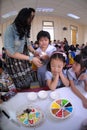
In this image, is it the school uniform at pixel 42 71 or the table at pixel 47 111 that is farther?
the school uniform at pixel 42 71

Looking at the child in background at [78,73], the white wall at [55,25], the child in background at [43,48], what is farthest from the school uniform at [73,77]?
the white wall at [55,25]

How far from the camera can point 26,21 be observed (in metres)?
0.57

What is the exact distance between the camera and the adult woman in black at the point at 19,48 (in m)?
0.57

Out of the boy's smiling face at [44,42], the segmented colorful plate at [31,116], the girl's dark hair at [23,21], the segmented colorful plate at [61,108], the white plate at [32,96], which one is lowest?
the segmented colorful plate at [31,116]

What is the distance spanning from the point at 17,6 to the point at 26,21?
0.44ft

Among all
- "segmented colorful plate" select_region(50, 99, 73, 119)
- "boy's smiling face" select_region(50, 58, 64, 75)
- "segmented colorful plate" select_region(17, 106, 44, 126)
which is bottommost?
"segmented colorful plate" select_region(17, 106, 44, 126)

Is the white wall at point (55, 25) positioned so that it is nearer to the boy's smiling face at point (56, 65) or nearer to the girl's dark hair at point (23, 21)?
the girl's dark hair at point (23, 21)

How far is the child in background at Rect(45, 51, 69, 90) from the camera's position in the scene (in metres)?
0.59

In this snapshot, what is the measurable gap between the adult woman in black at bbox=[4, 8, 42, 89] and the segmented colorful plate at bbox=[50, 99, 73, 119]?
17cm

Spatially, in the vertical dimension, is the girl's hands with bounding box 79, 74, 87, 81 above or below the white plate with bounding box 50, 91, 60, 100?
above

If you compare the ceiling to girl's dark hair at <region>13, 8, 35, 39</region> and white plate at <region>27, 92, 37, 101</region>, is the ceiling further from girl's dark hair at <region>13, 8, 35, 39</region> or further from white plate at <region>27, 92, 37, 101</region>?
white plate at <region>27, 92, 37, 101</region>

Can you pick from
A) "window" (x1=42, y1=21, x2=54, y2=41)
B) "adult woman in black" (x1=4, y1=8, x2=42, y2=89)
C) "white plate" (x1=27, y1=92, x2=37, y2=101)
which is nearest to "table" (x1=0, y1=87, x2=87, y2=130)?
"white plate" (x1=27, y1=92, x2=37, y2=101)

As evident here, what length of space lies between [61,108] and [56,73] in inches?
6.2

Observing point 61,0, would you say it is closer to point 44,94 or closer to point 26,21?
point 26,21
